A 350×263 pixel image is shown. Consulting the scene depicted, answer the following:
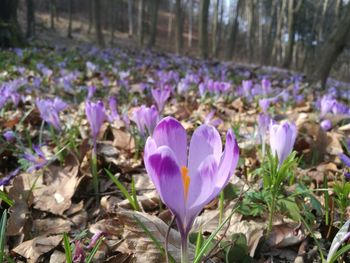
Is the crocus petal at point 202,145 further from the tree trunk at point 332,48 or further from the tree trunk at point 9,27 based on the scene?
the tree trunk at point 9,27

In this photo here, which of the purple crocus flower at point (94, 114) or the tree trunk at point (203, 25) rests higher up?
the tree trunk at point (203, 25)

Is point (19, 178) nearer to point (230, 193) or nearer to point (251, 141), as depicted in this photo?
point (230, 193)

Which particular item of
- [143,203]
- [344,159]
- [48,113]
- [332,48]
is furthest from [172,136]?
[332,48]

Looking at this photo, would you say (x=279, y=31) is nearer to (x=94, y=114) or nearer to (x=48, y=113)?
(x=48, y=113)

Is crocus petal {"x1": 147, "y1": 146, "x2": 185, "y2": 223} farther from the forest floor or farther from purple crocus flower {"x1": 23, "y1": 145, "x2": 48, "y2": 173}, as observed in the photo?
purple crocus flower {"x1": 23, "y1": 145, "x2": 48, "y2": 173}

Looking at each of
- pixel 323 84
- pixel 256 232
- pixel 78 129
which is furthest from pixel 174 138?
pixel 323 84

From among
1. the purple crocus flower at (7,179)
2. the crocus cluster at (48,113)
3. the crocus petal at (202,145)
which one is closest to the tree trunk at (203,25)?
the crocus cluster at (48,113)

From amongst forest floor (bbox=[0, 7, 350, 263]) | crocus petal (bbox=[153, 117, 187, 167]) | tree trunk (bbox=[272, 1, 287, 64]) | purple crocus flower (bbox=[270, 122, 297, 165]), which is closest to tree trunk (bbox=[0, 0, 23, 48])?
forest floor (bbox=[0, 7, 350, 263])

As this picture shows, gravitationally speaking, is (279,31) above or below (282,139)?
above
